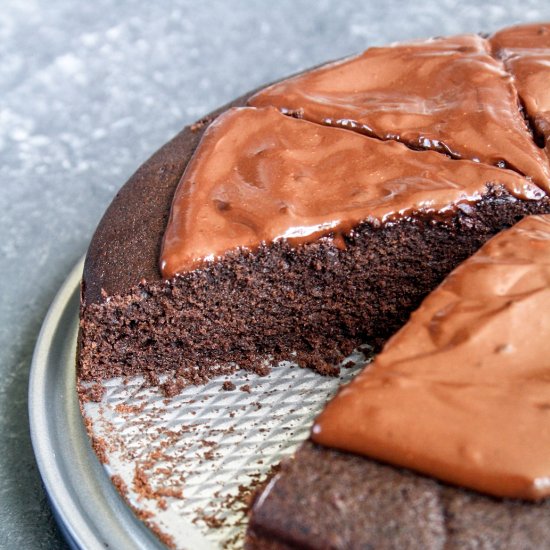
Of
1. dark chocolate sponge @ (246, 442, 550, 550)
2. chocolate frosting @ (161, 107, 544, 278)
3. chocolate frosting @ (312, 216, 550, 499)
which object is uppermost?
chocolate frosting @ (161, 107, 544, 278)

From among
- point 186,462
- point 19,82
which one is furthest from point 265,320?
point 19,82

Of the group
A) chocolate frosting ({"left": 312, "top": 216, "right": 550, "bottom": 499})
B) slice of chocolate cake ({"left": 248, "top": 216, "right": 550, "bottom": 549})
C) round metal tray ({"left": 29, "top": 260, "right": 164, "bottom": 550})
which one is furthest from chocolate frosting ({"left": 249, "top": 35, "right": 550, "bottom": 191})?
round metal tray ({"left": 29, "top": 260, "right": 164, "bottom": 550})

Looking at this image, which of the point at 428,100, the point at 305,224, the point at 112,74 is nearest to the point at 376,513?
the point at 305,224

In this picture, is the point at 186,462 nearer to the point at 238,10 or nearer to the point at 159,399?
the point at 159,399

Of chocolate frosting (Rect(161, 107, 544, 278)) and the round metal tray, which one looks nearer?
the round metal tray

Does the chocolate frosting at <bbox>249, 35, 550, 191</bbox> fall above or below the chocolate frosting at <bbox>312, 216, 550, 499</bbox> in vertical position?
above

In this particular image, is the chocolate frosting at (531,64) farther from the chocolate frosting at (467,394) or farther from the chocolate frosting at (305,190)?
the chocolate frosting at (467,394)

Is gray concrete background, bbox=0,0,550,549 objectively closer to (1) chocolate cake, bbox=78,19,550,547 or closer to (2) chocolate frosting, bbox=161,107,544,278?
(1) chocolate cake, bbox=78,19,550,547
